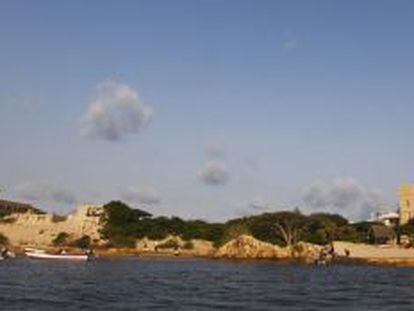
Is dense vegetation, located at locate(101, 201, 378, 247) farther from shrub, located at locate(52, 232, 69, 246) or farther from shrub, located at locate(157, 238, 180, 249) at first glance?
shrub, located at locate(52, 232, 69, 246)

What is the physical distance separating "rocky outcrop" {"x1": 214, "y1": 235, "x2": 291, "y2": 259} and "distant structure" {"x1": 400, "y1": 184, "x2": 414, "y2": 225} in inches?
2186

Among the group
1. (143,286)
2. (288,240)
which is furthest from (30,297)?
(288,240)

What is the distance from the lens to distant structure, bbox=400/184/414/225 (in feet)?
638

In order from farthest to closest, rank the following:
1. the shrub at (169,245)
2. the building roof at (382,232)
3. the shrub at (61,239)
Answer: the shrub at (61,239), the shrub at (169,245), the building roof at (382,232)

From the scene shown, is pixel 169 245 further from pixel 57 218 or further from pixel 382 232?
pixel 382 232

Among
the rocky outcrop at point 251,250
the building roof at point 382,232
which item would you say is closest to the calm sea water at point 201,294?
the rocky outcrop at point 251,250

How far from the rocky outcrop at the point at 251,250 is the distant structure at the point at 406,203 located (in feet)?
182

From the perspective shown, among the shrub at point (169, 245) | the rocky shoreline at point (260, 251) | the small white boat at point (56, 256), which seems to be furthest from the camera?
the shrub at point (169, 245)

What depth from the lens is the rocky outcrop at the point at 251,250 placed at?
147375mm

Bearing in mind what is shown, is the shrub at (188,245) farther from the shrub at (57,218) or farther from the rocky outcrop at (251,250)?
the shrub at (57,218)

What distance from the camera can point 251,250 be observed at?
148250mm

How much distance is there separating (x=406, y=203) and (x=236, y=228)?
169 feet

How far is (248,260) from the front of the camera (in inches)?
5595

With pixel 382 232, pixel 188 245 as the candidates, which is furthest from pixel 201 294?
pixel 188 245
